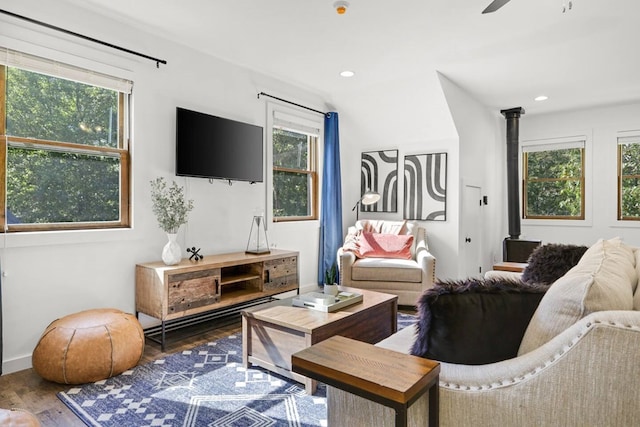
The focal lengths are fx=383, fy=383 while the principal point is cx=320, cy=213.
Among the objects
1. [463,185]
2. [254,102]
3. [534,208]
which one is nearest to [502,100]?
[463,185]

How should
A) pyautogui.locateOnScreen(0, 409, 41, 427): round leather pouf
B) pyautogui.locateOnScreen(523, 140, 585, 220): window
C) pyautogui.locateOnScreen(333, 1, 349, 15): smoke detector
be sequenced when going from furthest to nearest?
pyautogui.locateOnScreen(523, 140, 585, 220): window → pyautogui.locateOnScreen(333, 1, 349, 15): smoke detector → pyautogui.locateOnScreen(0, 409, 41, 427): round leather pouf

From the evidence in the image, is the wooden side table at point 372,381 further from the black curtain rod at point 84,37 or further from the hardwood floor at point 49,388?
the black curtain rod at point 84,37

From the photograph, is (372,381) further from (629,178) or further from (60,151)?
(629,178)

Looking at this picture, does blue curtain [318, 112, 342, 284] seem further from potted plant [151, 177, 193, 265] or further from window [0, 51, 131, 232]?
window [0, 51, 131, 232]

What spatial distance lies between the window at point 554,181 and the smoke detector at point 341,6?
461cm

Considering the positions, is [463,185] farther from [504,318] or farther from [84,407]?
[84,407]

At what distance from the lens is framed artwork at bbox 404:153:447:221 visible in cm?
482

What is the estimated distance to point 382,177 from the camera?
530 cm

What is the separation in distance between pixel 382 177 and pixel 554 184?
113 inches

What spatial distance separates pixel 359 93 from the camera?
4.89 meters

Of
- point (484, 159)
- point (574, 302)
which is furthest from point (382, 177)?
point (574, 302)

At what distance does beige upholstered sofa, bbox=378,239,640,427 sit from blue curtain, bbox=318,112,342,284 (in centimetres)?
377

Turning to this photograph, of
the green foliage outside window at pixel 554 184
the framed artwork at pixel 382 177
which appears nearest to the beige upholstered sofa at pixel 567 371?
the framed artwork at pixel 382 177

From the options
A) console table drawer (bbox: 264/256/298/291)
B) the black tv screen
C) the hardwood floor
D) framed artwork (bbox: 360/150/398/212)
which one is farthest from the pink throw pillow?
the hardwood floor
